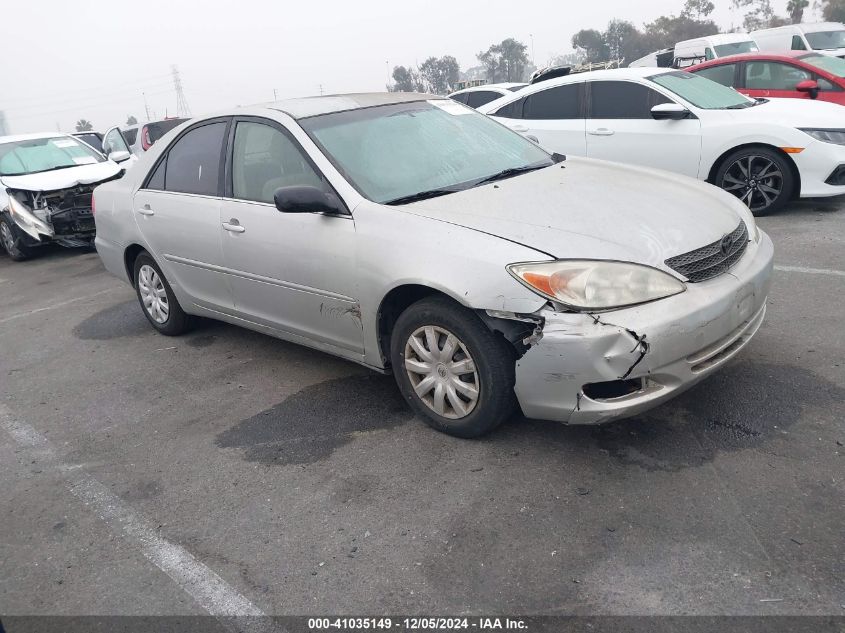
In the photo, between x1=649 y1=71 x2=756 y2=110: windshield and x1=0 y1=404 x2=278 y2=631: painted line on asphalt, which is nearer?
x1=0 y1=404 x2=278 y2=631: painted line on asphalt

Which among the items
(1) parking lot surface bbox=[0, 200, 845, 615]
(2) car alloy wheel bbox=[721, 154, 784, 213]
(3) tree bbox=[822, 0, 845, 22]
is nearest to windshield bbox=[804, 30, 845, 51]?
(2) car alloy wheel bbox=[721, 154, 784, 213]

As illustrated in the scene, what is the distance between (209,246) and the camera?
4.55 m

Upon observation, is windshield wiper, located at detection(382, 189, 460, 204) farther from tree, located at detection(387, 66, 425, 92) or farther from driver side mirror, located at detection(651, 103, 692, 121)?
tree, located at detection(387, 66, 425, 92)

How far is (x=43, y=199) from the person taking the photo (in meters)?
9.35

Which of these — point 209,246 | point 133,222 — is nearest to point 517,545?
point 209,246

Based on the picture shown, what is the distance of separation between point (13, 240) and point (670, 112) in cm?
829

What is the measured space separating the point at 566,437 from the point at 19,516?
253cm

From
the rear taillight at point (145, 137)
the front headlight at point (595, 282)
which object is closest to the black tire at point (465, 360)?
the front headlight at point (595, 282)

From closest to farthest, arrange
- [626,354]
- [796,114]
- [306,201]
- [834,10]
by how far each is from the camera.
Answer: [626,354]
[306,201]
[796,114]
[834,10]

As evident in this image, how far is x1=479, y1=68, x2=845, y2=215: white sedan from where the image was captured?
682 centimetres

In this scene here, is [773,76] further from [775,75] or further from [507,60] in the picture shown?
[507,60]

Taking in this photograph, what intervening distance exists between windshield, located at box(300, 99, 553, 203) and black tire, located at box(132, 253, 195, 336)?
189 centimetres

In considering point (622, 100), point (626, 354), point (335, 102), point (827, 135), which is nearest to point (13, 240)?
point (335, 102)

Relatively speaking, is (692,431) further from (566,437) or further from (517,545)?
(517,545)
